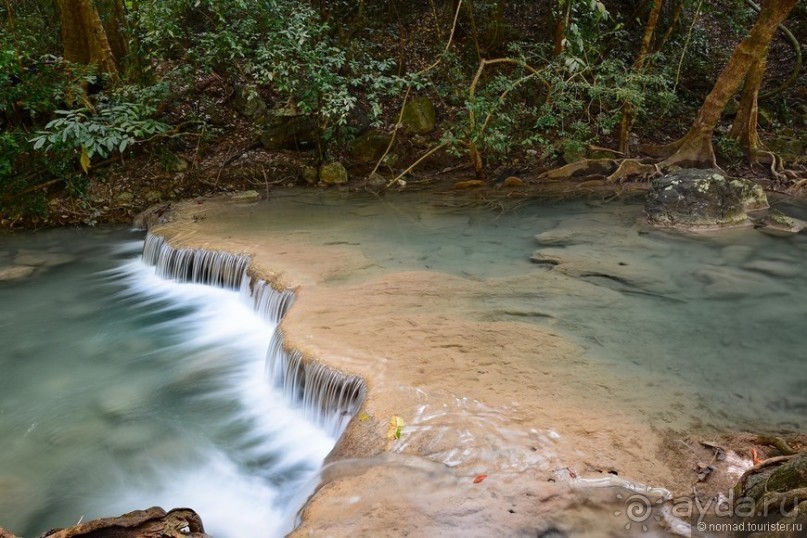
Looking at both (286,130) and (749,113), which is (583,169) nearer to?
(749,113)

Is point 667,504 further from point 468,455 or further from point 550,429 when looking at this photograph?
point 468,455

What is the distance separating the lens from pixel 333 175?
514 inches

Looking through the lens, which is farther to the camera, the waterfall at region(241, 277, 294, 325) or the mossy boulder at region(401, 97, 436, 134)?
the mossy boulder at region(401, 97, 436, 134)

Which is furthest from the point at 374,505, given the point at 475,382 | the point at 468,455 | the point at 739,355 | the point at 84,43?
the point at 84,43

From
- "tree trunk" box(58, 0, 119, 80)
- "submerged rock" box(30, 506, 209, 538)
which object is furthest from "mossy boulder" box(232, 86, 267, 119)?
"submerged rock" box(30, 506, 209, 538)

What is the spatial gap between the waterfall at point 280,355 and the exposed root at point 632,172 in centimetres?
804

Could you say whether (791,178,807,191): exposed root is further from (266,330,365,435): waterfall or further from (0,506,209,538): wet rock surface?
(0,506,209,538): wet rock surface

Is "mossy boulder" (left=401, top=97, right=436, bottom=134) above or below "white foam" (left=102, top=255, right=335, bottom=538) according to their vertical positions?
above

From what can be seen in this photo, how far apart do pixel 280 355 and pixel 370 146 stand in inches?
359

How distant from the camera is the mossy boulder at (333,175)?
1303 centimetres

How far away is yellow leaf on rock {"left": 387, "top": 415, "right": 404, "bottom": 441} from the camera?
367cm

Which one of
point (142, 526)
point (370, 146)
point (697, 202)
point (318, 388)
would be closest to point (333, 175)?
point (370, 146)

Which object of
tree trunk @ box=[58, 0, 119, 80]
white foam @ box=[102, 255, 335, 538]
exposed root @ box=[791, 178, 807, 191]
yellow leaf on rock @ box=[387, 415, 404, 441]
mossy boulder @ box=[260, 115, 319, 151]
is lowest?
white foam @ box=[102, 255, 335, 538]

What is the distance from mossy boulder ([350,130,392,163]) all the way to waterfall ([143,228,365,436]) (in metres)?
5.87
